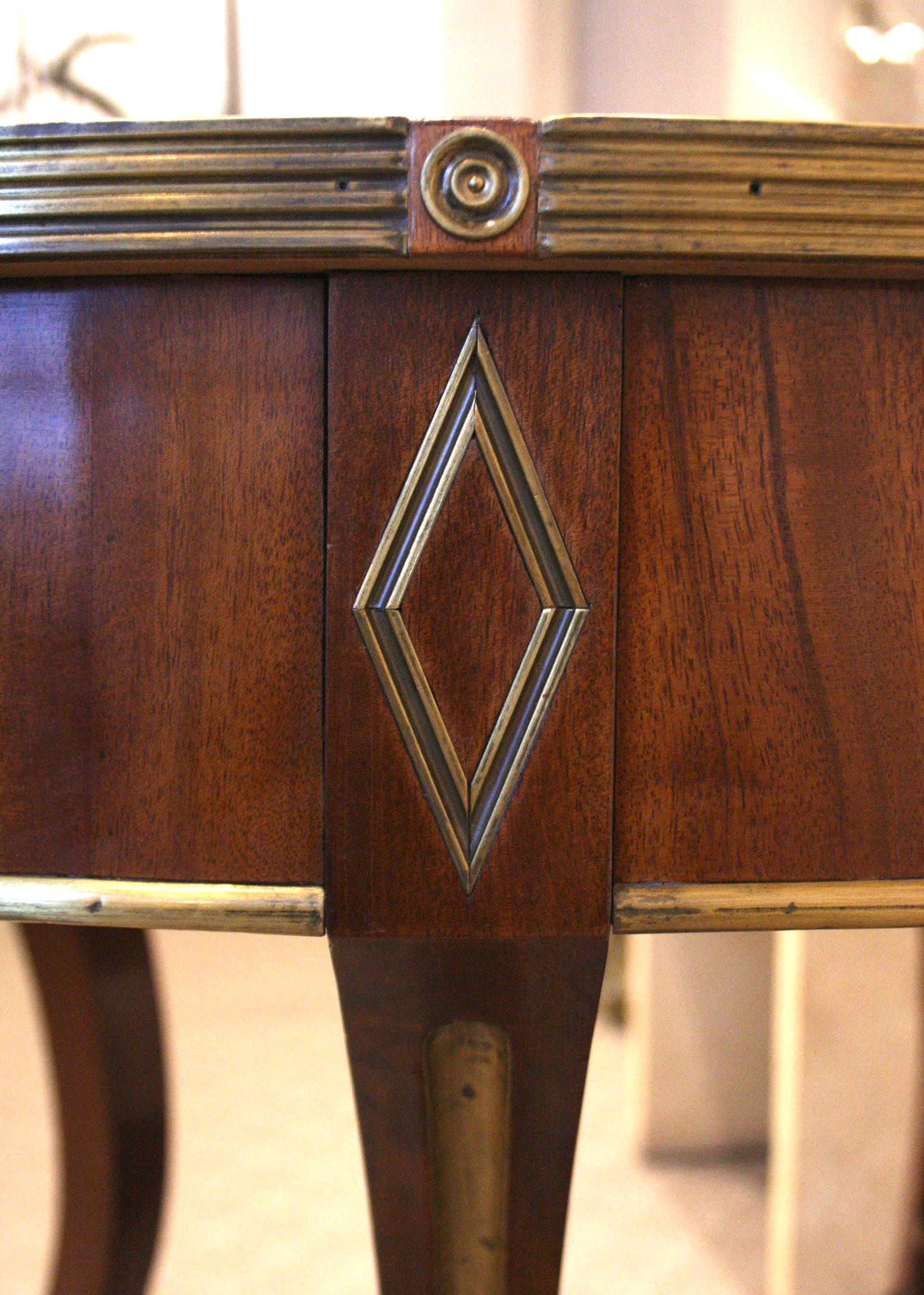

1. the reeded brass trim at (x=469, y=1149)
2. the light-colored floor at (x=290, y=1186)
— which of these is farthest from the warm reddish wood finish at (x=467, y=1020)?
the light-colored floor at (x=290, y=1186)

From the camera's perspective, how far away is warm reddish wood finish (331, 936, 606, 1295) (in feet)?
0.98

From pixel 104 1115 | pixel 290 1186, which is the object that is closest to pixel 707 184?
pixel 104 1115

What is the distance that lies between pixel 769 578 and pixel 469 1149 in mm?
172

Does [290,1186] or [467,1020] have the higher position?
[467,1020]

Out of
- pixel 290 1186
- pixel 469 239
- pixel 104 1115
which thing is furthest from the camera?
pixel 290 1186

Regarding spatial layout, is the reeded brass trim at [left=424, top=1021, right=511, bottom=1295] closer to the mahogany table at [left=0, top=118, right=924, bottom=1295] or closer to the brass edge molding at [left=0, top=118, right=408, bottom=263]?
the mahogany table at [left=0, top=118, right=924, bottom=1295]

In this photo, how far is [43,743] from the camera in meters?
0.29

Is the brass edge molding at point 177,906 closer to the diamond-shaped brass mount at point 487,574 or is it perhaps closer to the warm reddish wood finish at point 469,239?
the diamond-shaped brass mount at point 487,574

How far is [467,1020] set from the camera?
31 centimetres

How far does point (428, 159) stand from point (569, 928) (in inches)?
7.3

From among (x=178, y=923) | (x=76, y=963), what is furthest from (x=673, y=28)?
(x=178, y=923)

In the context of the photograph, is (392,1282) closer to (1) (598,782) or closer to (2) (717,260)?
(1) (598,782)

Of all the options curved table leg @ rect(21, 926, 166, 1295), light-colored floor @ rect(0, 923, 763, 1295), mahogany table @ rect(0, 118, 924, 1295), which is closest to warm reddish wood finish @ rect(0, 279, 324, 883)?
mahogany table @ rect(0, 118, 924, 1295)

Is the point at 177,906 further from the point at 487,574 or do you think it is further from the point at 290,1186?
the point at 290,1186
